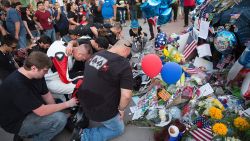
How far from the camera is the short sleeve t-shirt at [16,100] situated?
10.3 ft

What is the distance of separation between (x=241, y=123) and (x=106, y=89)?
161 centimetres

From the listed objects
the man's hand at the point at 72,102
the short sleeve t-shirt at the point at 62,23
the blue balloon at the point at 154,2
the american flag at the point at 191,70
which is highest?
the blue balloon at the point at 154,2

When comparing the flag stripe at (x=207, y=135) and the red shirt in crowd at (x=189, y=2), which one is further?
the red shirt in crowd at (x=189, y=2)

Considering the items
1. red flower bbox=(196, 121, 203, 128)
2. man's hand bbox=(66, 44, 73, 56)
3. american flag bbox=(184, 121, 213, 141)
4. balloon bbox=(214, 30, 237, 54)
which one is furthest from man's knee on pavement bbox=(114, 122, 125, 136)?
balloon bbox=(214, 30, 237, 54)

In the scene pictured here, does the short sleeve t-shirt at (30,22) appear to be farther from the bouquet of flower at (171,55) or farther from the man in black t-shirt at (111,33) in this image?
the bouquet of flower at (171,55)

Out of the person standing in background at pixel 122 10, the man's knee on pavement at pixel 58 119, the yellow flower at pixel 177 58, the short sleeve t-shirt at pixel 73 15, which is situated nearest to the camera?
the man's knee on pavement at pixel 58 119

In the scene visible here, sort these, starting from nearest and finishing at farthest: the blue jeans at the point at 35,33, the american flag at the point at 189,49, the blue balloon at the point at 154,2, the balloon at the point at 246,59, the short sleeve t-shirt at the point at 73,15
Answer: the balloon at the point at 246,59
the american flag at the point at 189,49
the blue balloon at the point at 154,2
the blue jeans at the point at 35,33
the short sleeve t-shirt at the point at 73,15

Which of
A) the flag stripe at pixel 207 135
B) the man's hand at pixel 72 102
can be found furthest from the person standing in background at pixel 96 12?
the flag stripe at pixel 207 135

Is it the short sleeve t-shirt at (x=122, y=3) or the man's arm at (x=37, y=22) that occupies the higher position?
the man's arm at (x=37, y=22)

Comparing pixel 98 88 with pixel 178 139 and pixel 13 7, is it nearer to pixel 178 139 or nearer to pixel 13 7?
pixel 178 139

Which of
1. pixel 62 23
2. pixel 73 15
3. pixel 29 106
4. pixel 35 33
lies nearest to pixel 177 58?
pixel 29 106

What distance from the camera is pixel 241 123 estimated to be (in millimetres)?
3119

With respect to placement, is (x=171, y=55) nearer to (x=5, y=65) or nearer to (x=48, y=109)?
(x=48, y=109)

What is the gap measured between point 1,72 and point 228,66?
3.79m
